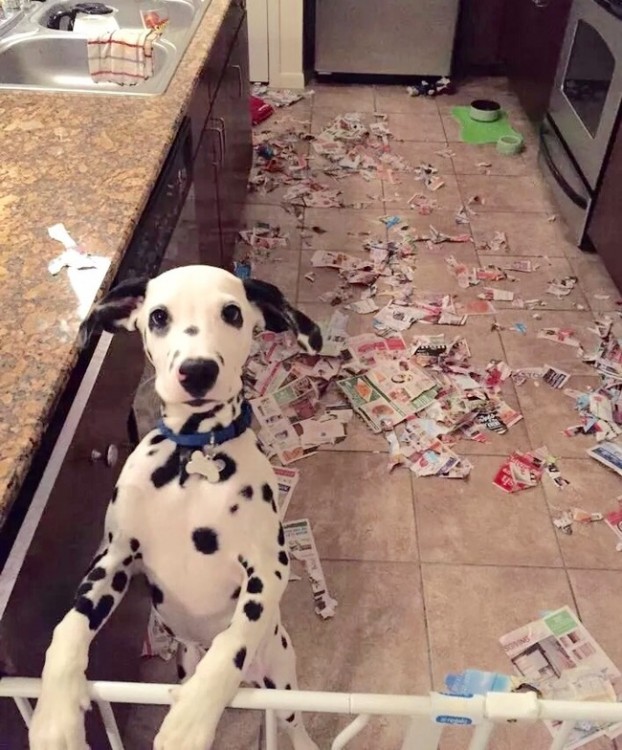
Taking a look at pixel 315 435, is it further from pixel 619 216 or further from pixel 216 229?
pixel 619 216

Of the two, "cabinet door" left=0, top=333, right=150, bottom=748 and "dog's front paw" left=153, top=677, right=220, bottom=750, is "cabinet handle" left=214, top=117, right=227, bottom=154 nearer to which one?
"cabinet door" left=0, top=333, right=150, bottom=748

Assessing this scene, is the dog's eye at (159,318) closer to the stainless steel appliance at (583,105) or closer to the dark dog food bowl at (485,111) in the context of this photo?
the stainless steel appliance at (583,105)

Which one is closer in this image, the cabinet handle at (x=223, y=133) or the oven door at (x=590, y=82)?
the cabinet handle at (x=223, y=133)

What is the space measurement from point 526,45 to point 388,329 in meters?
2.01

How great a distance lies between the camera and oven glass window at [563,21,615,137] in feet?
8.91

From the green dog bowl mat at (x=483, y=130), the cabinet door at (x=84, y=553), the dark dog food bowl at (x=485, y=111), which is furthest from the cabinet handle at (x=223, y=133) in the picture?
the dark dog food bowl at (x=485, y=111)

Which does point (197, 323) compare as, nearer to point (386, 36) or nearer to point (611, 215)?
point (611, 215)

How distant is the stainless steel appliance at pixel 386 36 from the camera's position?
159 inches

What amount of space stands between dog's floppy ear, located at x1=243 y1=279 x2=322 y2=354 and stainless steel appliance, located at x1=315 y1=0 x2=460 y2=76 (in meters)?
3.48

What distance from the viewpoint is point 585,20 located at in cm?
284

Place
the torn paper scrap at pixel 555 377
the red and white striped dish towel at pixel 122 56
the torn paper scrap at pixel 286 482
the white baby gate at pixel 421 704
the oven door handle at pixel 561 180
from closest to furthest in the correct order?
1. the white baby gate at pixel 421 704
2. the red and white striped dish towel at pixel 122 56
3. the torn paper scrap at pixel 286 482
4. the torn paper scrap at pixel 555 377
5. the oven door handle at pixel 561 180

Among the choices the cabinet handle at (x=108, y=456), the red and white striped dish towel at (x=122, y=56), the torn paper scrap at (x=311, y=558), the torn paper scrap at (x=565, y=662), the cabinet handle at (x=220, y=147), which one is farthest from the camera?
the cabinet handle at (x=220, y=147)

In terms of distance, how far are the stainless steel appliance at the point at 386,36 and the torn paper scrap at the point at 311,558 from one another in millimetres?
3101

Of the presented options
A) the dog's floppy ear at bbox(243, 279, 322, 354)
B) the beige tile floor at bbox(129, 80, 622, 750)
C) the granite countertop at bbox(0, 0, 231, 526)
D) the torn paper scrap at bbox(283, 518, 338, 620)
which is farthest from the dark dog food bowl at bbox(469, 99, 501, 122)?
the dog's floppy ear at bbox(243, 279, 322, 354)
